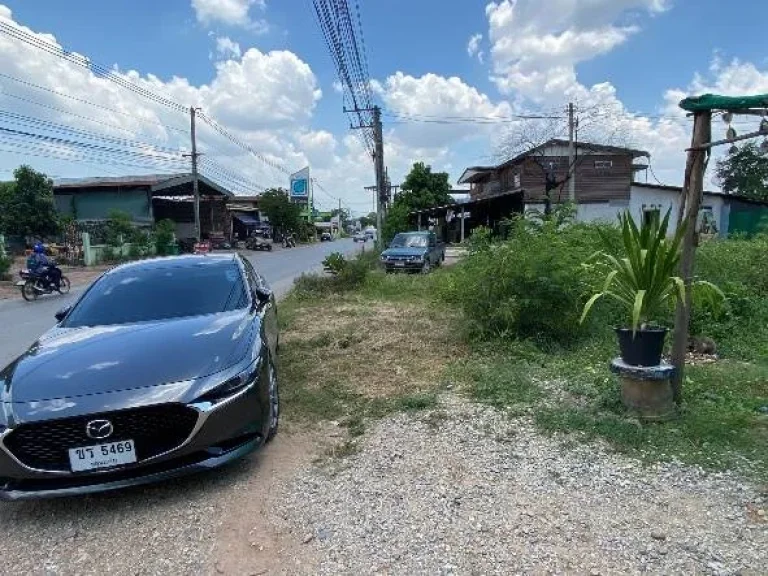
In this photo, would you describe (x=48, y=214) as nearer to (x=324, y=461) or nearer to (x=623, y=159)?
(x=324, y=461)

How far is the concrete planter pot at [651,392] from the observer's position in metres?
3.92

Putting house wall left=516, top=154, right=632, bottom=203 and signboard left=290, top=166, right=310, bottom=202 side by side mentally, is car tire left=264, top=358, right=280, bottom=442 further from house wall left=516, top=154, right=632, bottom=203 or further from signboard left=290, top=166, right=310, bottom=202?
signboard left=290, top=166, right=310, bottom=202

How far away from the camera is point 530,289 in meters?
6.20

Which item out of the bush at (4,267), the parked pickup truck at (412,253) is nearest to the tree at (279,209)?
the bush at (4,267)

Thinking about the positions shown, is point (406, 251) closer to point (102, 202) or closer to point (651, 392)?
point (651, 392)

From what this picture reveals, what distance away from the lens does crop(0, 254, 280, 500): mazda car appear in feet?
9.38

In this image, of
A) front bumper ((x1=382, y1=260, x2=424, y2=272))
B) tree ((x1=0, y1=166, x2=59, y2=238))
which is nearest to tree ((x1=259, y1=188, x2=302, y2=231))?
tree ((x1=0, y1=166, x2=59, y2=238))

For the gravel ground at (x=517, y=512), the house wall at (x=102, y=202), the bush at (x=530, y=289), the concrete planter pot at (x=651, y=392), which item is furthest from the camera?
the house wall at (x=102, y=202)

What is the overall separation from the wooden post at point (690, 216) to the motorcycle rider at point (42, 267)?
1480 cm

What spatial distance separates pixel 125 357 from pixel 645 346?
353cm

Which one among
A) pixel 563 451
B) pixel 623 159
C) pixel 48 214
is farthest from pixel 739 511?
pixel 623 159

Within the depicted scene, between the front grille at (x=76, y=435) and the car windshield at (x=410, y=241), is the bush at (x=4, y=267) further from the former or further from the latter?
the front grille at (x=76, y=435)

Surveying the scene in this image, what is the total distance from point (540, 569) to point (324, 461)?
1568mm

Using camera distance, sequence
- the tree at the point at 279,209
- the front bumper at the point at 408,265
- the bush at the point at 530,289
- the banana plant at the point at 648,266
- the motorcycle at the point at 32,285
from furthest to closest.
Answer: the tree at the point at 279,209 → the front bumper at the point at 408,265 → the motorcycle at the point at 32,285 → the bush at the point at 530,289 → the banana plant at the point at 648,266
